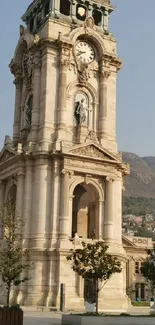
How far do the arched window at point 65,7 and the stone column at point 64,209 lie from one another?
758 inches

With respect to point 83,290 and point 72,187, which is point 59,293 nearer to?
point 83,290

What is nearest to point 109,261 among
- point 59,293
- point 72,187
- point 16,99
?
point 59,293

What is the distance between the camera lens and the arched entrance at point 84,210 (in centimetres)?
5428

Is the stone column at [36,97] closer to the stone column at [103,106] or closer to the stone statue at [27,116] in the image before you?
the stone statue at [27,116]

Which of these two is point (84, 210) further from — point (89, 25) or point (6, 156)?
point (89, 25)

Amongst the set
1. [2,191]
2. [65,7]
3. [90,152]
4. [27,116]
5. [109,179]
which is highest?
[65,7]

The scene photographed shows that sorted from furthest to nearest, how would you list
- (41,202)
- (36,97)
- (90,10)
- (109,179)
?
1. (90,10)
2. (36,97)
3. (109,179)
4. (41,202)

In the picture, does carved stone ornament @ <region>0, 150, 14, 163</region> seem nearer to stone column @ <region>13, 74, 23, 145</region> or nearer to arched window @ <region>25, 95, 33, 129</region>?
stone column @ <region>13, 74, 23, 145</region>

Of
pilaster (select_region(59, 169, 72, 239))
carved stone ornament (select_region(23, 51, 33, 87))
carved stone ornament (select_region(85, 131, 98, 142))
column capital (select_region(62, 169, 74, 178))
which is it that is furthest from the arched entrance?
carved stone ornament (select_region(23, 51, 33, 87))

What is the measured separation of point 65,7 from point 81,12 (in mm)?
1831

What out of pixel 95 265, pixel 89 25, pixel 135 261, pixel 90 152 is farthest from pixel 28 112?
pixel 135 261

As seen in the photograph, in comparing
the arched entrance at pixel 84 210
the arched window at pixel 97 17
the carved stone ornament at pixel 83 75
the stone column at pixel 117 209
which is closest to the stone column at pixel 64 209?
the arched entrance at pixel 84 210

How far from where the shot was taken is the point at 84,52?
5700 centimetres

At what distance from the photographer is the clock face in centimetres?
5650
